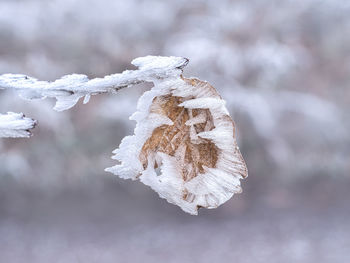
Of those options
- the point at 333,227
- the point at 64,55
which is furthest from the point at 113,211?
the point at 333,227

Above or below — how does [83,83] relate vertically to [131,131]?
below

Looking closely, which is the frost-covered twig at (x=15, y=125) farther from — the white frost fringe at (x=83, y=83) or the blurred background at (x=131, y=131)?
the blurred background at (x=131, y=131)

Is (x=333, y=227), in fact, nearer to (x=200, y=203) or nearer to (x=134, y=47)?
(x=134, y=47)

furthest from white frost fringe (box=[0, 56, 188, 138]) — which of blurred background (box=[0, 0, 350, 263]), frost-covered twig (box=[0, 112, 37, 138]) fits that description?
blurred background (box=[0, 0, 350, 263])

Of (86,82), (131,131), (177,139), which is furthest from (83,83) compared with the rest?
(131,131)

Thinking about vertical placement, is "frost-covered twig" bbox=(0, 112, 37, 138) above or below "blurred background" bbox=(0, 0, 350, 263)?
below

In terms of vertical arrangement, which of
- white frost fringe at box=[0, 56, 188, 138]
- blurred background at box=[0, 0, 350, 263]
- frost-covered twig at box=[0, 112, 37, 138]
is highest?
blurred background at box=[0, 0, 350, 263]

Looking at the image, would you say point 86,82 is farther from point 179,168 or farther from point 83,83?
point 179,168

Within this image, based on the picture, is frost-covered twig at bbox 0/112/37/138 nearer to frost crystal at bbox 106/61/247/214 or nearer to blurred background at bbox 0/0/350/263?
frost crystal at bbox 106/61/247/214
